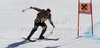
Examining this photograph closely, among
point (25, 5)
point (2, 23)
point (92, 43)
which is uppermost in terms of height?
point (25, 5)

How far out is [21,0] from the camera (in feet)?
46.8

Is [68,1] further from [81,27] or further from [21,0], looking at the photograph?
[81,27]

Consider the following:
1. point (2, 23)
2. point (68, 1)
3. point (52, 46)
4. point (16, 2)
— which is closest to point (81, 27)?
point (52, 46)

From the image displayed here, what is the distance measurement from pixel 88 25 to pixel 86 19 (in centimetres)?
115

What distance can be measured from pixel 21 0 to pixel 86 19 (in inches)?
270

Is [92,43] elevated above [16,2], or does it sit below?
below

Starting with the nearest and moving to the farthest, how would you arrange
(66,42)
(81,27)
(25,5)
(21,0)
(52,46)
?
(52,46), (66,42), (81,27), (25,5), (21,0)

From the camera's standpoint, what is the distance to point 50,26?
869cm

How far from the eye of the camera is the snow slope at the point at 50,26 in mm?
5902

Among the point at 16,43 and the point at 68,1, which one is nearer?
the point at 16,43

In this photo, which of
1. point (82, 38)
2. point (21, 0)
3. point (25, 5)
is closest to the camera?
point (82, 38)

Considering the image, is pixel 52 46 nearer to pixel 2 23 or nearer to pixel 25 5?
pixel 2 23

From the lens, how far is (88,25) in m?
8.42

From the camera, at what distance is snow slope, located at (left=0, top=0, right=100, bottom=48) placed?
5.90 metres
